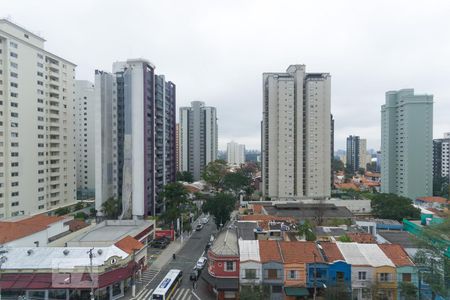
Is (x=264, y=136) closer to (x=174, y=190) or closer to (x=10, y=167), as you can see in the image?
(x=174, y=190)

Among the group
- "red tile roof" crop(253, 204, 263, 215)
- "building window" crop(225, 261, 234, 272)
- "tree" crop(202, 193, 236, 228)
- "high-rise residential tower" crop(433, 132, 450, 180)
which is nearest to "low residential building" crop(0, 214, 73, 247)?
"building window" crop(225, 261, 234, 272)

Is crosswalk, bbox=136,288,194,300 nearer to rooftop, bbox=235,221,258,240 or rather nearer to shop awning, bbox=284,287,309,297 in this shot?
rooftop, bbox=235,221,258,240

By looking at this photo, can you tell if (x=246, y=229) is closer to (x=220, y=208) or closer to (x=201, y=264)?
(x=201, y=264)

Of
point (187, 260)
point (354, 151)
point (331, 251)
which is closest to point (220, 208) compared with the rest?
point (187, 260)

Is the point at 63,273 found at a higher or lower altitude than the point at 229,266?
higher

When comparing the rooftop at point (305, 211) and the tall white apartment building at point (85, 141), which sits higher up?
the tall white apartment building at point (85, 141)

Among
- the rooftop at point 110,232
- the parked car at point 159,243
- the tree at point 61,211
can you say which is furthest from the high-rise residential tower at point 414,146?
the tree at point 61,211

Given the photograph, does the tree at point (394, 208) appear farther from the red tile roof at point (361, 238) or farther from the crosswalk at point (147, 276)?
the crosswalk at point (147, 276)
